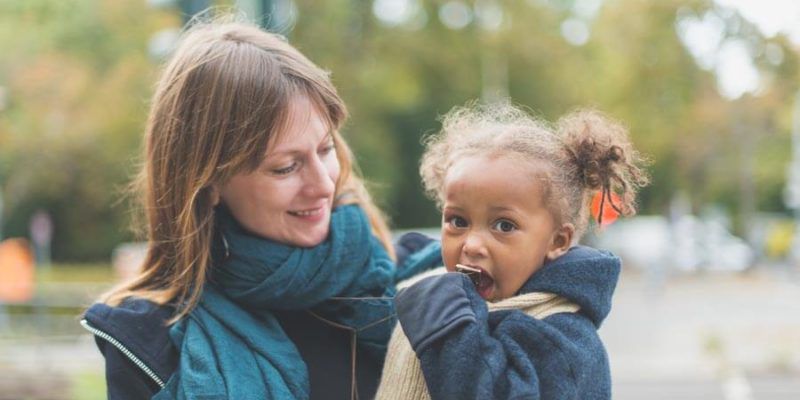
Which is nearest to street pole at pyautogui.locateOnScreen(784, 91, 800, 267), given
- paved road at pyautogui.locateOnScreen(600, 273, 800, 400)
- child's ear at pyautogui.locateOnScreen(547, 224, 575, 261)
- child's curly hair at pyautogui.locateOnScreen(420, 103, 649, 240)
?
paved road at pyautogui.locateOnScreen(600, 273, 800, 400)

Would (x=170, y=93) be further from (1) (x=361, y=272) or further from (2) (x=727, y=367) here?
(2) (x=727, y=367)

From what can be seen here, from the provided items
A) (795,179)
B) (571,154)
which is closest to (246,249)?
(571,154)

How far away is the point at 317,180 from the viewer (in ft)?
6.43

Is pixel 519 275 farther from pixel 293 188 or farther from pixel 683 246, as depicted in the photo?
pixel 683 246

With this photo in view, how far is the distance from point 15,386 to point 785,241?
1822 centimetres

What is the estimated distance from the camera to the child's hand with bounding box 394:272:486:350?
1.62 meters

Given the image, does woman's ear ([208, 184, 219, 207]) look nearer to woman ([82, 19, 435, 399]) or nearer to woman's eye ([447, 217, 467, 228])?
woman ([82, 19, 435, 399])

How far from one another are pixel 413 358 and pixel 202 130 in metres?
0.61

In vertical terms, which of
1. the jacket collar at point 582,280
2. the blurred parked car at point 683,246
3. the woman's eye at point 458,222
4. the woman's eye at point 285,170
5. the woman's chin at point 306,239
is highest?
the blurred parked car at point 683,246

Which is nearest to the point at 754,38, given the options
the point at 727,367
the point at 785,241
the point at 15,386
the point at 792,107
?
the point at 727,367

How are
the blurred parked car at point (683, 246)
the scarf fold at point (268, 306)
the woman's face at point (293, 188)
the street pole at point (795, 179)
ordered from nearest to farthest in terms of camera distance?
the scarf fold at point (268, 306), the woman's face at point (293, 188), the street pole at point (795, 179), the blurred parked car at point (683, 246)

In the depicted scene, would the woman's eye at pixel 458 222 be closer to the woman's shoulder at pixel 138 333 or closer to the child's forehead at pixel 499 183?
the child's forehead at pixel 499 183

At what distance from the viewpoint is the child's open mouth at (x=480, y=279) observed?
174 cm

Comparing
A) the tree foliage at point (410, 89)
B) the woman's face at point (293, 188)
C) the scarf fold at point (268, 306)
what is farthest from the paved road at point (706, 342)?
the woman's face at point (293, 188)
